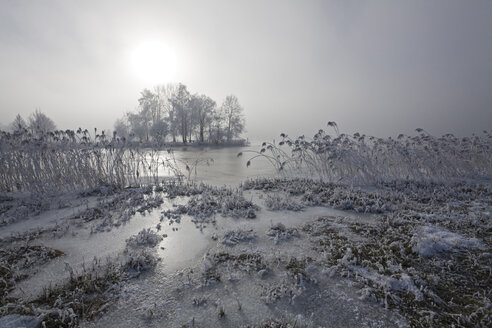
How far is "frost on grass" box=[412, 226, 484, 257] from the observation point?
4258 mm

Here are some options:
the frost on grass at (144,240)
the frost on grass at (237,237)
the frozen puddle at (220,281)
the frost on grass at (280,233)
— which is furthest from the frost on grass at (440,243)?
the frost on grass at (144,240)

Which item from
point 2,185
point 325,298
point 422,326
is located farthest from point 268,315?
point 2,185

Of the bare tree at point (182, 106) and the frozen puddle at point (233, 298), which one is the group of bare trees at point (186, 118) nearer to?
the bare tree at point (182, 106)

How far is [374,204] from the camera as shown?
6.89m

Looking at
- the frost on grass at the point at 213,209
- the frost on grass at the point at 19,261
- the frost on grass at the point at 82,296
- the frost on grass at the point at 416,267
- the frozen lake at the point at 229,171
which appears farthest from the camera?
the frozen lake at the point at 229,171

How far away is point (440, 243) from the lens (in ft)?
14.6

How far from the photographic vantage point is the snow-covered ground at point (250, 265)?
2.89 metres

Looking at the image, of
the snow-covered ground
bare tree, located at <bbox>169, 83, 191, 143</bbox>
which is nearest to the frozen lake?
the snow-covered ground

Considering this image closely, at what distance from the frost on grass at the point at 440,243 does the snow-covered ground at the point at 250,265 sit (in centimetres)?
2

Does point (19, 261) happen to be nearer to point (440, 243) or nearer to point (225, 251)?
point (225, 251)

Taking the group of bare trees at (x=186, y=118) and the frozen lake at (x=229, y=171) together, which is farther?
the group of bare trees at (x=186, y=118)

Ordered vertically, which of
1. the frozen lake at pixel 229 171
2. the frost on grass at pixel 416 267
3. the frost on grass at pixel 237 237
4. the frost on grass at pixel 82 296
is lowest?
the frost on grass at pixel 416 267

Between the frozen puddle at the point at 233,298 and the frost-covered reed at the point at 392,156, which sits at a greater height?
the frost-covered reed at the point at 392,156

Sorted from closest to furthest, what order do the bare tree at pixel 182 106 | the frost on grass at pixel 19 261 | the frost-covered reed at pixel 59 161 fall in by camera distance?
the frost on grass at pixel 19 261 → the frost-covered reed at pixel 59 161 → the bare tree at pixel 182 106
